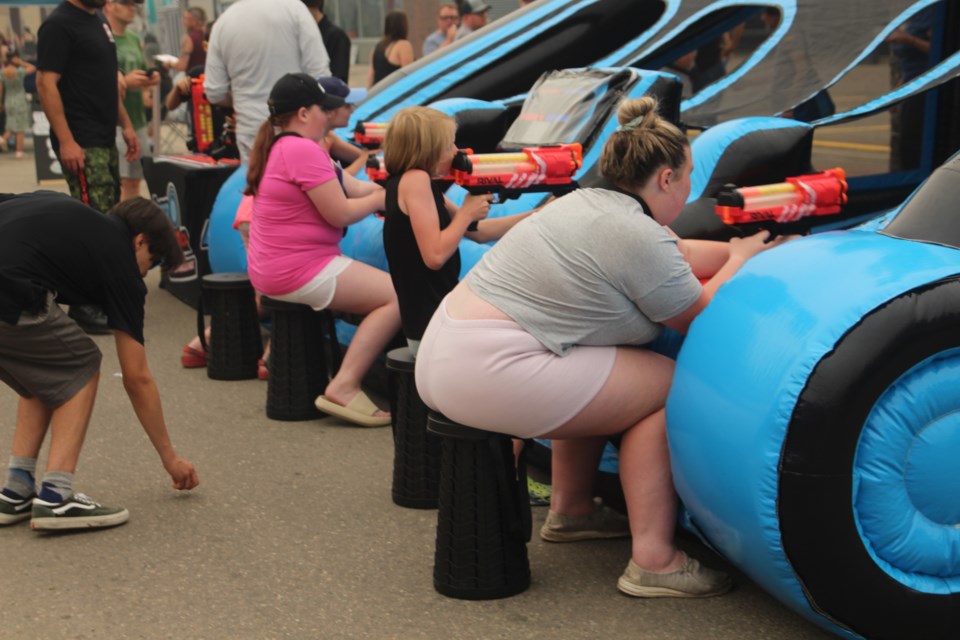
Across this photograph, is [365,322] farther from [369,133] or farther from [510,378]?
[510,378]

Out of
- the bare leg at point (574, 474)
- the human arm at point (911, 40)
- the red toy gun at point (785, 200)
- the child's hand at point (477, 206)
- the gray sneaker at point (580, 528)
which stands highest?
the human arm at point (911, 40)

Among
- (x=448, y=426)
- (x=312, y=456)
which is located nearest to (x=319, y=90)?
(x=312, y=456)

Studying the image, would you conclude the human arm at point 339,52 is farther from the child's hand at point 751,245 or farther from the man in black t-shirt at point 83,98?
the child's hand at point 751,245

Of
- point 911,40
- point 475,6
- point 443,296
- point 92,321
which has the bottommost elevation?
point 92,321

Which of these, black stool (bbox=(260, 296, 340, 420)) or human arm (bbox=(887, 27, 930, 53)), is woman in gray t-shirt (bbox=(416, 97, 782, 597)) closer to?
black stool (bbox=(260, 296, 340, 420))

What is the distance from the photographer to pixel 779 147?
465 cm

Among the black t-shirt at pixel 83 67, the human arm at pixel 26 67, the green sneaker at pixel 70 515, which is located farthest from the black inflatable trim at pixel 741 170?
the human arm at pixel 26 67

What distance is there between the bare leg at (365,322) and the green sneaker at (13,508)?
4.87 ft

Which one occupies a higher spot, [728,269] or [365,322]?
[728,269]

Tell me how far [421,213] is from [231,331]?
7.45ft

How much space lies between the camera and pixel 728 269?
3.79m

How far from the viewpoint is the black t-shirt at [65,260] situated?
14.1ft

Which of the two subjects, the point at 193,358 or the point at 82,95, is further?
the point at 82,95

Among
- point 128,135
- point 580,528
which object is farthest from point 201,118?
point 580,528
